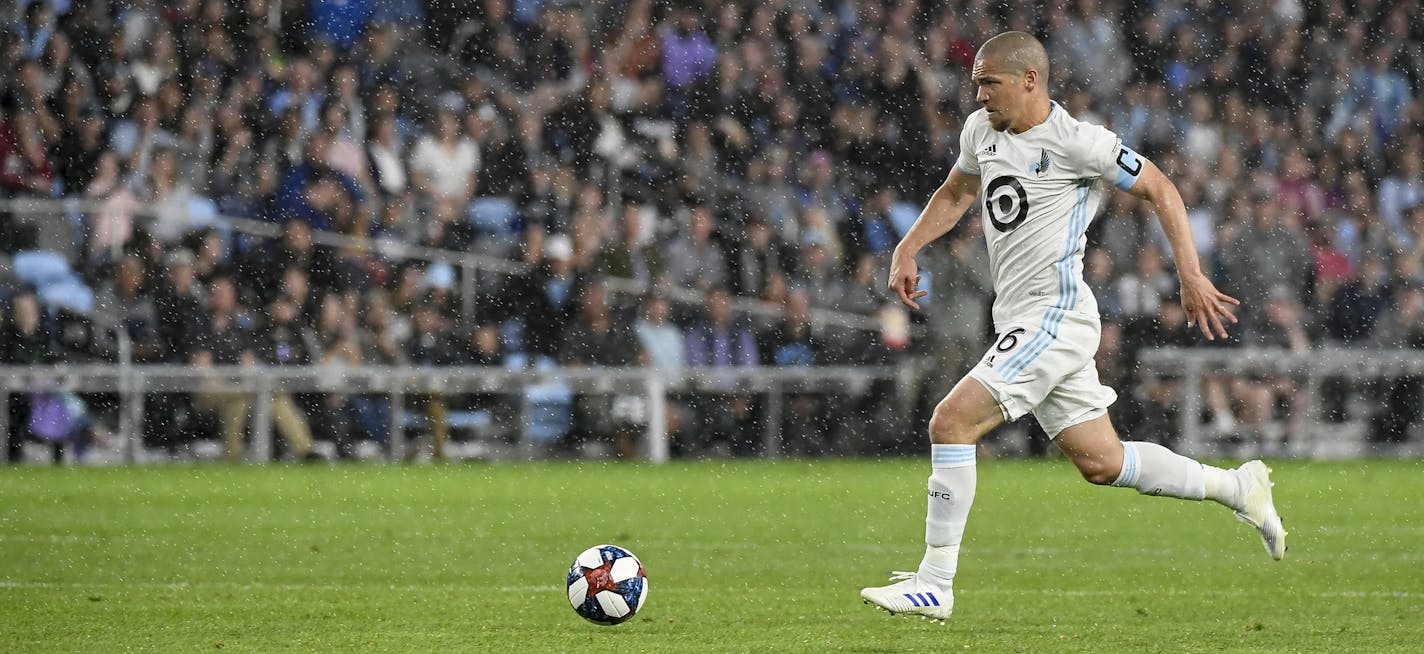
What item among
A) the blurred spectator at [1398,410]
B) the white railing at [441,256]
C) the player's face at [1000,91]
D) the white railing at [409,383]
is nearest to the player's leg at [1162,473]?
the player's face at [1000,91]

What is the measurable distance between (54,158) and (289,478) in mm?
4103

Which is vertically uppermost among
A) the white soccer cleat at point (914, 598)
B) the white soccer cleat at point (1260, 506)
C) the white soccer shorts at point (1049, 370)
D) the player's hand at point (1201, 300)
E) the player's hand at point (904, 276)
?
the player's hand at point (904, 276)

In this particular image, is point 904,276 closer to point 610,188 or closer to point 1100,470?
point 1100,470

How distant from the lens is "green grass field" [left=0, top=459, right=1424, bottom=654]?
20.5ft

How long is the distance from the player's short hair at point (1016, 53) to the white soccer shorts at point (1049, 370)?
31.1 inches

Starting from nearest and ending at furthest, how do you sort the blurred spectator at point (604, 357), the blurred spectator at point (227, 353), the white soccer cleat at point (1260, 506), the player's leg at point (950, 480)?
the player's leg at point (950, 480), the white soccer cleat at point (1260, 506), the blurred spectator at point (227, 353), the blurred spectator at point (604, 357)

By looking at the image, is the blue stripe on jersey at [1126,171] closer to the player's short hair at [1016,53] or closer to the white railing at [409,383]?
the player's short hair at [1016,53]

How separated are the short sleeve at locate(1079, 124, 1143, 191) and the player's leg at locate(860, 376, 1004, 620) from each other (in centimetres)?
80

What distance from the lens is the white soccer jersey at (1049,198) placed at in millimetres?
6332

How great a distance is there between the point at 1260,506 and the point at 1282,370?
33.5 feet

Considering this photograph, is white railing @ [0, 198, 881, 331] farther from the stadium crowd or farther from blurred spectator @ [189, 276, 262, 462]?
blurred spectator @ [189, 276, 262, 462]

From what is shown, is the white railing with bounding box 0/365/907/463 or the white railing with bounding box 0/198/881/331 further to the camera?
the white railing with bounding box 0/198/881/331

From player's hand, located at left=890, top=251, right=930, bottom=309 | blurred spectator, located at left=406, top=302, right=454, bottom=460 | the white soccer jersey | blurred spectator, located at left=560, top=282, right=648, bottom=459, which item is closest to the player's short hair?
the white soccer jersey

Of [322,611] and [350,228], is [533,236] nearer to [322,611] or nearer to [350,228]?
[350,228]
